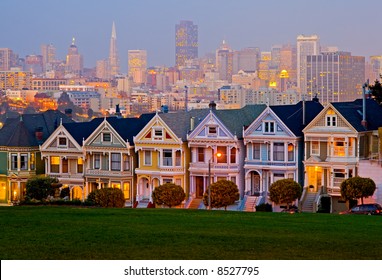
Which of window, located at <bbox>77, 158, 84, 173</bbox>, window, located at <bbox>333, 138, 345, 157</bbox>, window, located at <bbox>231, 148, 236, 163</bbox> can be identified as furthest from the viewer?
window, located at <bbox>77, 158, 84, 173</bbox>

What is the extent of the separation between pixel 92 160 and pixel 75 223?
27.5 meters

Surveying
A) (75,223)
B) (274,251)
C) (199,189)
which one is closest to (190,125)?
(199,189)

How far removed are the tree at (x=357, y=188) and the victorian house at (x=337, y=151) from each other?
1671 millimetres

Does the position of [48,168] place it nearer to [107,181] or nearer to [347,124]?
[107,181]

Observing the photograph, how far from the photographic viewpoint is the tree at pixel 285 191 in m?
48.0

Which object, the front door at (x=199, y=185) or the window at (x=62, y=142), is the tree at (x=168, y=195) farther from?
the window at (x=62, y=142)

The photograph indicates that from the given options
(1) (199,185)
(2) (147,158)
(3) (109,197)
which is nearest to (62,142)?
(2) (147,158)

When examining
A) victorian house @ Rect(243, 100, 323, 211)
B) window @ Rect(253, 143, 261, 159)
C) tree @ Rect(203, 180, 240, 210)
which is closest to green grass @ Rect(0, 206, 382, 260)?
tree @ Rect(203, 180, 240, 210)

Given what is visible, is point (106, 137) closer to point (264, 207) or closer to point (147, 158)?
point (147, 158)

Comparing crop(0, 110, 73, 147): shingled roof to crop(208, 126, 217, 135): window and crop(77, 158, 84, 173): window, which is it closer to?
crop(77, 158, 84, 173): window

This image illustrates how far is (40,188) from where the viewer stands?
2067 inches

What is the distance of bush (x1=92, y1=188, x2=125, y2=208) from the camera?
48781mm

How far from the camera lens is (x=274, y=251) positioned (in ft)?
72.2

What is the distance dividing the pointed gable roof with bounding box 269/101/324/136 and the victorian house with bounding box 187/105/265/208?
6.98 feet
